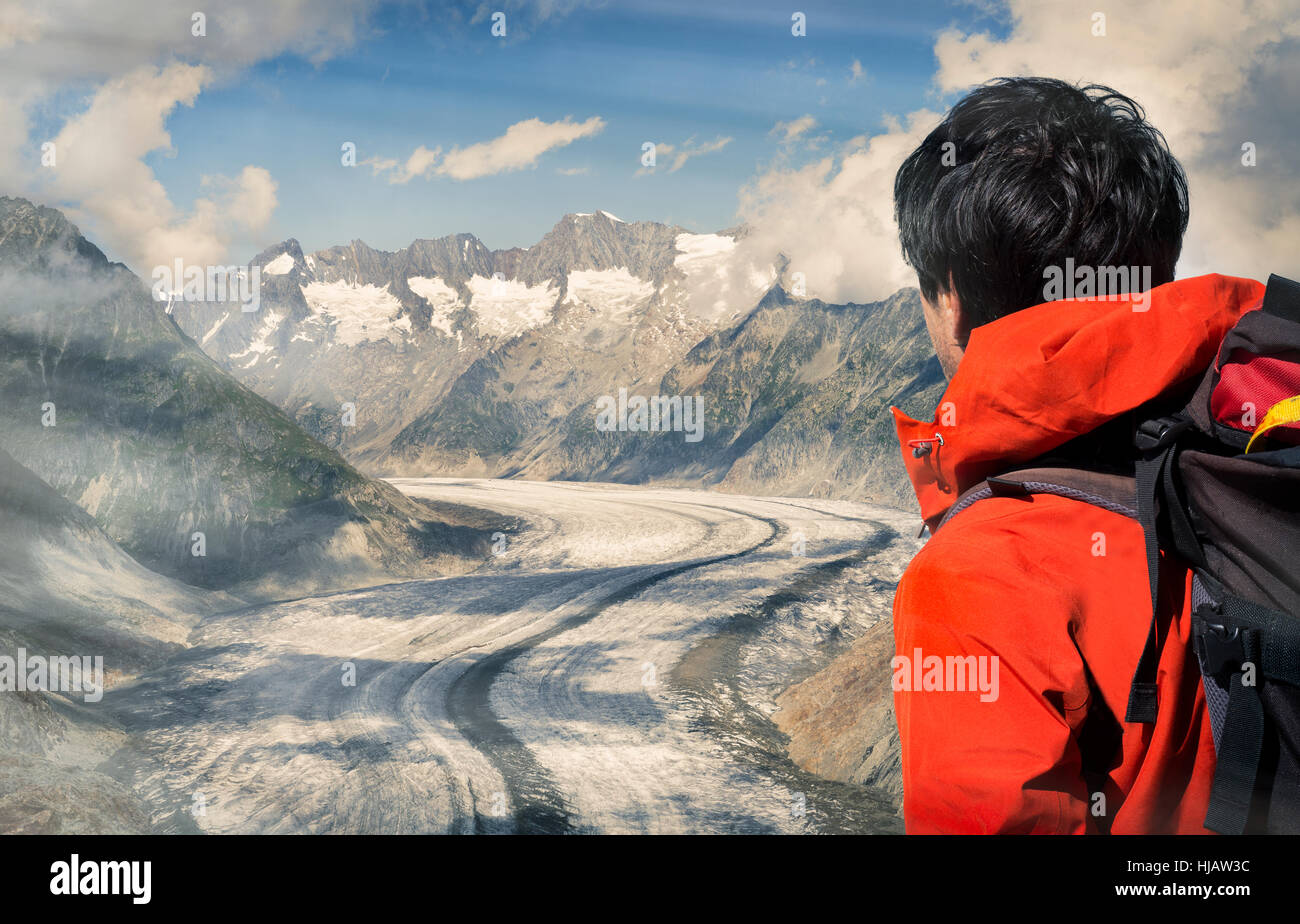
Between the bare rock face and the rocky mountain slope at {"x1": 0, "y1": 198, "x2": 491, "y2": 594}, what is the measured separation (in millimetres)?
16807

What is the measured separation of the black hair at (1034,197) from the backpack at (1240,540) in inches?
17.9

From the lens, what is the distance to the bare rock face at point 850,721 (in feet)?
35.0

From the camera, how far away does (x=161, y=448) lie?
26984 mm

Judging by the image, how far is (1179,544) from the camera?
126 cm

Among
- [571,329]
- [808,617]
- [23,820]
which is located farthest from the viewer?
[571,329]

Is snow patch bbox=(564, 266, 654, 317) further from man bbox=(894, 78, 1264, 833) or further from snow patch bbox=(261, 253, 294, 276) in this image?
man bbox=(894, 78, 1264, 833)

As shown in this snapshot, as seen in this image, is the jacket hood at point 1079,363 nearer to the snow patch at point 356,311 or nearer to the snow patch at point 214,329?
the snow patch at point 356,311

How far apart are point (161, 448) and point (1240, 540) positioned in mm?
30988

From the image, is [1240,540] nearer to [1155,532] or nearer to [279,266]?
[1155,532]

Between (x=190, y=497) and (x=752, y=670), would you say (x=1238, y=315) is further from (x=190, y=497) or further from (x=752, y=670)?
(x=190, y=497)

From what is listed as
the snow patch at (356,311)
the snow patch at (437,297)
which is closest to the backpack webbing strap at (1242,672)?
the snow patch at (356,311)

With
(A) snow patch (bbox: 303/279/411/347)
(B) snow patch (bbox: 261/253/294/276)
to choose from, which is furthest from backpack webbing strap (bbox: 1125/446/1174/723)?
(B) snow patch (bbox: 261/253/294/276)
